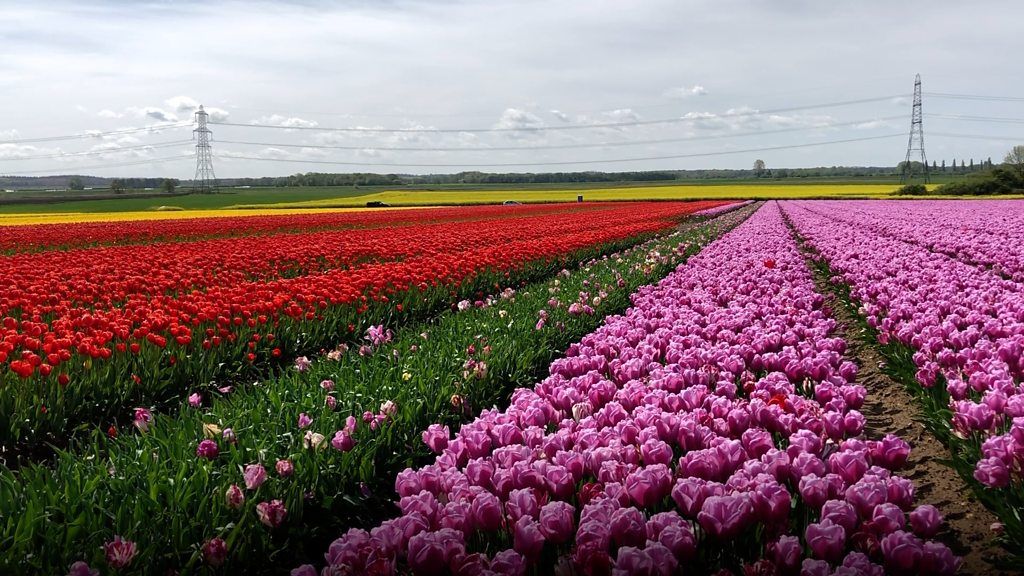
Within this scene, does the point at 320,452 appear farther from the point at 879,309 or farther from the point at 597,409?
the point at 879,309

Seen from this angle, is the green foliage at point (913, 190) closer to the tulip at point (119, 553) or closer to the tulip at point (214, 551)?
the tulip at point (214, 551)

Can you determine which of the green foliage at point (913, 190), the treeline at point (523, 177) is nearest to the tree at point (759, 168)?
the treeline at point (523, 177)

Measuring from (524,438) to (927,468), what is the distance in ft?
8.53

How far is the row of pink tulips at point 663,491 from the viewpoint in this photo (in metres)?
2.24

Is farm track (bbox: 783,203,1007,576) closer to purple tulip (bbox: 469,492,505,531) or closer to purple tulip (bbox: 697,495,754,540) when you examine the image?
purple tulip (bbox: 697,495,754,540)

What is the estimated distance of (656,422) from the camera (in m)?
3.47

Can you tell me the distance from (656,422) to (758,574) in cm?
131

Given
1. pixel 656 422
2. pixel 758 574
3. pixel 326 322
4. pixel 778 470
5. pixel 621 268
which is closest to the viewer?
pixel 758 574

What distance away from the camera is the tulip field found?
244 cm

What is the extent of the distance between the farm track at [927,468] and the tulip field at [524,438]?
0.9 inches

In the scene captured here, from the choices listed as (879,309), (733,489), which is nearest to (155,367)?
(733,489)

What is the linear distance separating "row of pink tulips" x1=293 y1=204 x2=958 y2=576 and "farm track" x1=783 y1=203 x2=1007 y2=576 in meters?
0.58

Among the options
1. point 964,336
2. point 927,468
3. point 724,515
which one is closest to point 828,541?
point 724,515

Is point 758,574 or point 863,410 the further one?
point 863,410
